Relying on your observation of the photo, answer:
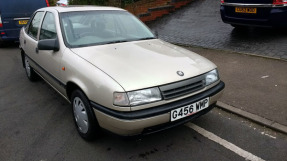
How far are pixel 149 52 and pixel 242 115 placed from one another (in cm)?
163

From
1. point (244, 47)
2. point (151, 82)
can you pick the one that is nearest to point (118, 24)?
point (151, 82)

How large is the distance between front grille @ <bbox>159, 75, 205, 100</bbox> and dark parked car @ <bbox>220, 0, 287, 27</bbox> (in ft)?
14.2

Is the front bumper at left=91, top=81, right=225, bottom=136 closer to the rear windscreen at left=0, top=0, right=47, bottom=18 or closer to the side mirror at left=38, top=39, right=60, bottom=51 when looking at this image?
the side mirror at left=38, top=39, right=60, bottom=51

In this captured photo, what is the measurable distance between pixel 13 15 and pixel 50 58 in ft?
20.5

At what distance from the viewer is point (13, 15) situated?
8492 millimetres

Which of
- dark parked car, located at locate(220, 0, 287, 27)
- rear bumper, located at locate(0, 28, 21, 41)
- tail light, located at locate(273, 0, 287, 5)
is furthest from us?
rear bumper, located at locate(0, 28, 21, 41)

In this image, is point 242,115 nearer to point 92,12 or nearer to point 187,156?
point 187,156

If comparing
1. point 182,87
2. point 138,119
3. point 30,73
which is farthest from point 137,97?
point 30,73

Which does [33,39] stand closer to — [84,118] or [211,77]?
[84,118]

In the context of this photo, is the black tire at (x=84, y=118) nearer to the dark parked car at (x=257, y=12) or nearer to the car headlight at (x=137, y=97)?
the car headlight at (x=137, y=97)

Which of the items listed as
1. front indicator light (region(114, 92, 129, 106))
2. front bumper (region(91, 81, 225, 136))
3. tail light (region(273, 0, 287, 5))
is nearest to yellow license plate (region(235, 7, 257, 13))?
tail light (region(273, 0, 287, 5))

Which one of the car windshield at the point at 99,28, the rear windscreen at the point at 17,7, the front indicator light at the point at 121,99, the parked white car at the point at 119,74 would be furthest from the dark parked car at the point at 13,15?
the front indicator light at the point at 121,99

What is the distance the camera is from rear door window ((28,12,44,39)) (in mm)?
4307

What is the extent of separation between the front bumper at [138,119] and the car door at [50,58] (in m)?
1.02
